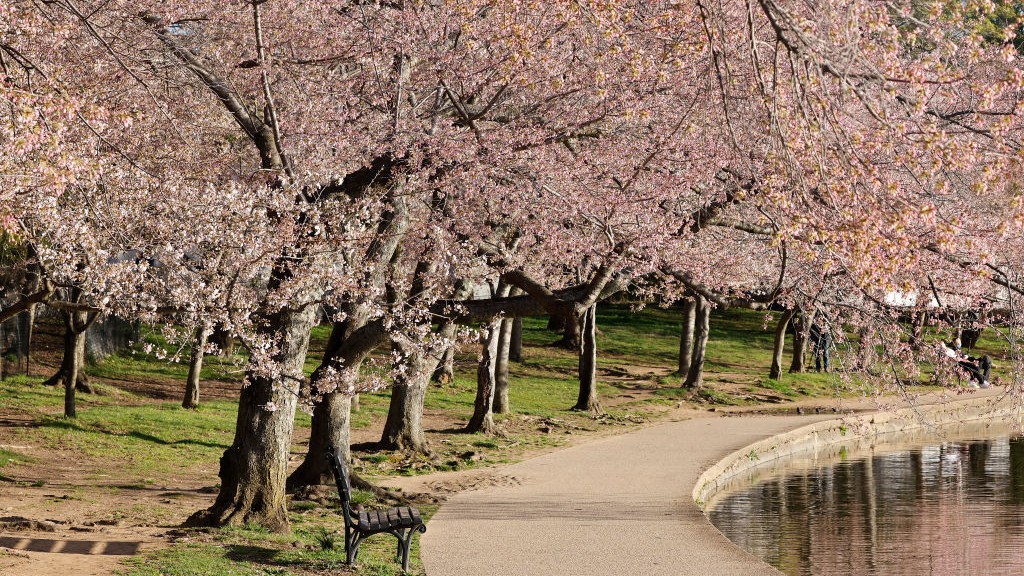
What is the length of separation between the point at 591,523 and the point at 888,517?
4.65m

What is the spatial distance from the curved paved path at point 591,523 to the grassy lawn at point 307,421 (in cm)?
73

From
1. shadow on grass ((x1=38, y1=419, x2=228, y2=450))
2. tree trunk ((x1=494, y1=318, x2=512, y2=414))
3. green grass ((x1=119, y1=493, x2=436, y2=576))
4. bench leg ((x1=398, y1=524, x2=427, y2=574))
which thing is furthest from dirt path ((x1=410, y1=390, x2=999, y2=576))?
shadow on grass ((x1=38, y1=419, x2=228, y2=450))

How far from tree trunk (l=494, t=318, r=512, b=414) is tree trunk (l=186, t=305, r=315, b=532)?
11.0 meters

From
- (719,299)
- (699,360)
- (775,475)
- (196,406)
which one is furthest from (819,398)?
(719,299)

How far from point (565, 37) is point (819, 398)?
18.0m

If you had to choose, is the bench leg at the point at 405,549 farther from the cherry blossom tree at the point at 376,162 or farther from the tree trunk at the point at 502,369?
the tree trunk at the point at 502,369

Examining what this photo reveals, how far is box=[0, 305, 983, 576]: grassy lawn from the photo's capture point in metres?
9.92

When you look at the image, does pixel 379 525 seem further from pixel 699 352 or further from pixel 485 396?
pixel 699 352

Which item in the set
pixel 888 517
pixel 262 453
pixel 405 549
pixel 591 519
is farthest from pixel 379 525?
pixel 888 517

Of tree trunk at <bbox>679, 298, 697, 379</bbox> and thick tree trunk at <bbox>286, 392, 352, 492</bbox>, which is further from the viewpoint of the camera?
tree trunk at <bbox>679, 298, 697, 379</bbox>

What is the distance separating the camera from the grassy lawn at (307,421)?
9922mm

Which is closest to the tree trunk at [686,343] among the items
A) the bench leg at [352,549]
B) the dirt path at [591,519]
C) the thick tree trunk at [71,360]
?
the dirt path at [591,519]

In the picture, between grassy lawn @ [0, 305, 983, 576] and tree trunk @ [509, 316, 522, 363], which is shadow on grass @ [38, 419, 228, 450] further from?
tree trunk @ [509, 316, 522, 363]

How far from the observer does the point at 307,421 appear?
68.6 feet
